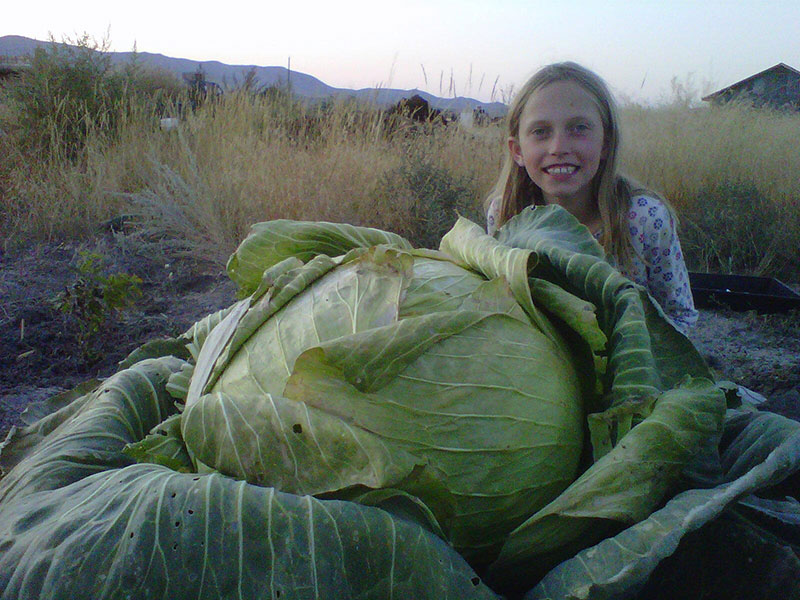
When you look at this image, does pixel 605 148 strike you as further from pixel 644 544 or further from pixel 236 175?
pixel 236 175

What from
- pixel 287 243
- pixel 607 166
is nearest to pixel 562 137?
pixel 607 166

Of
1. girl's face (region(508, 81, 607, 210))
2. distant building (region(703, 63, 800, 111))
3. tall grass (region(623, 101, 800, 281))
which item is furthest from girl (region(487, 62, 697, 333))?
distant building (region(703, 63, 800, 111))

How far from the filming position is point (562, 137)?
3123 millimetres

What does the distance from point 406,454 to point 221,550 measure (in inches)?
14.0

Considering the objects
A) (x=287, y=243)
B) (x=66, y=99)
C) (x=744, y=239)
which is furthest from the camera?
(x=66, y=99)

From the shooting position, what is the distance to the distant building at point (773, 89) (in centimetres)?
1490

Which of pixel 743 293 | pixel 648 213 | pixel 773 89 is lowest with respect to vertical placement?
pixel 743 293

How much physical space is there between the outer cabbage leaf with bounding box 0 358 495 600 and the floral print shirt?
2604mm

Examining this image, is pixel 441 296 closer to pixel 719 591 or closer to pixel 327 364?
pixel 327 364

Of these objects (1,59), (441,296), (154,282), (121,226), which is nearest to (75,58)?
(121,226)

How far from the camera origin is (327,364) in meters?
1.17

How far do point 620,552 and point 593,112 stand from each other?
267 cm

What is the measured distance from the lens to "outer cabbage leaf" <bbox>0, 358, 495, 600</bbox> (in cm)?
96

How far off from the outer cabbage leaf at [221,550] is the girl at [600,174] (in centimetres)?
247
